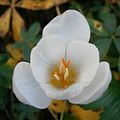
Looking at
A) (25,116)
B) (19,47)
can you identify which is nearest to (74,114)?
(25,116)

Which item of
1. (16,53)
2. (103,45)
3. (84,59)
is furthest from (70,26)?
(16,53)

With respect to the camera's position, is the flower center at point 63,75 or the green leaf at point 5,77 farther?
the green leaf at point 5,77

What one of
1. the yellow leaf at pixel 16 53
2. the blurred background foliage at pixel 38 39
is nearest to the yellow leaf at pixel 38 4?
the blurred background foliage at pixel 38 39

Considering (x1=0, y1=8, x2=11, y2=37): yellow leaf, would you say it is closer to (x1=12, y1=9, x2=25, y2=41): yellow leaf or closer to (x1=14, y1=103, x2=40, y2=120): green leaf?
(x1=12, y1=9, x2=25, y2=41): yellow leaf

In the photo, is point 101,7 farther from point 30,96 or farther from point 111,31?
point 30,96

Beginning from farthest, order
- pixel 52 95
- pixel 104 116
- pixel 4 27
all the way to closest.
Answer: pixel 4 27
pixel 104 116
pixel 52 95

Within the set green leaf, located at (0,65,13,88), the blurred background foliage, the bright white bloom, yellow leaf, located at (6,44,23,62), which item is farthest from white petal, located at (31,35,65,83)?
yellow leaf, located at (6,44,23,62)

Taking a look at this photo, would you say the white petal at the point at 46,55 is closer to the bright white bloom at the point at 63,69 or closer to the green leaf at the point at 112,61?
the bright white bloom at the point at 63,69
